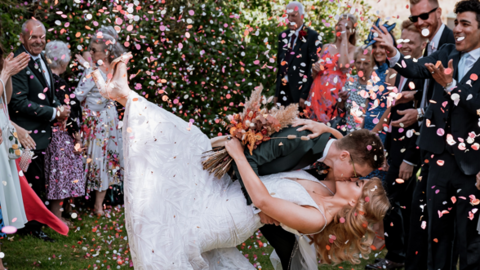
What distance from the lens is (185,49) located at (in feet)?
25.3

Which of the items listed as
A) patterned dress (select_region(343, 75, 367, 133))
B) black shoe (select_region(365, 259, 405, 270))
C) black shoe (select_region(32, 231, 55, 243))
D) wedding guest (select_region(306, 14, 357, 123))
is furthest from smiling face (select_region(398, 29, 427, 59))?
black shoe (select_region(32, 231, 55, 243))

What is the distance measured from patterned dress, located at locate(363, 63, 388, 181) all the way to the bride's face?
6.66ft

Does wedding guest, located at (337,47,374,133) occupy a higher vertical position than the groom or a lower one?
lower

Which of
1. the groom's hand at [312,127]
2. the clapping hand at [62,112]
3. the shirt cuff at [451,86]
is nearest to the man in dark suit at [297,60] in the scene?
A: the clapping hand at [62,112]

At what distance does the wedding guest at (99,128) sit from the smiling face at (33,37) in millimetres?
768

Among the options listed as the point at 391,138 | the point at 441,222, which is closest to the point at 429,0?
the point at 391,138

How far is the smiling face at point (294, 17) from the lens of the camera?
6652 millimetres

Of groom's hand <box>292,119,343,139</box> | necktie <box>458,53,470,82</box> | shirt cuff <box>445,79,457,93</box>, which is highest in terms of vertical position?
necktie <box>458,53,470,82</box>

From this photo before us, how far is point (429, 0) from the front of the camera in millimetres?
3998

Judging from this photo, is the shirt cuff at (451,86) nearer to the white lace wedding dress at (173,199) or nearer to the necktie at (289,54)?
the white lace wedding dress at (173,199)

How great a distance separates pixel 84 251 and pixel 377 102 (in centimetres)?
341

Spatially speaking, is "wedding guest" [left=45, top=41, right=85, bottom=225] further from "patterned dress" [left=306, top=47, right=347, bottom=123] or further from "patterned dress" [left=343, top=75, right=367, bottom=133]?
"patterned dress" [left=343, top=75, right=367, bottom=133]

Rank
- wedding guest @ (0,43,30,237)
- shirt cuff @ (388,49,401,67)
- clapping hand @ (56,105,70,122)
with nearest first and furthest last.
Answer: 1. shirt cuff @ (388,49,401,67)
2. wedding guest @ (0,43,30,237)
3. clapping hand @ (56,105,70,122)

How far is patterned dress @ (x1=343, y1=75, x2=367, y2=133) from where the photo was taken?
5.29 meters
